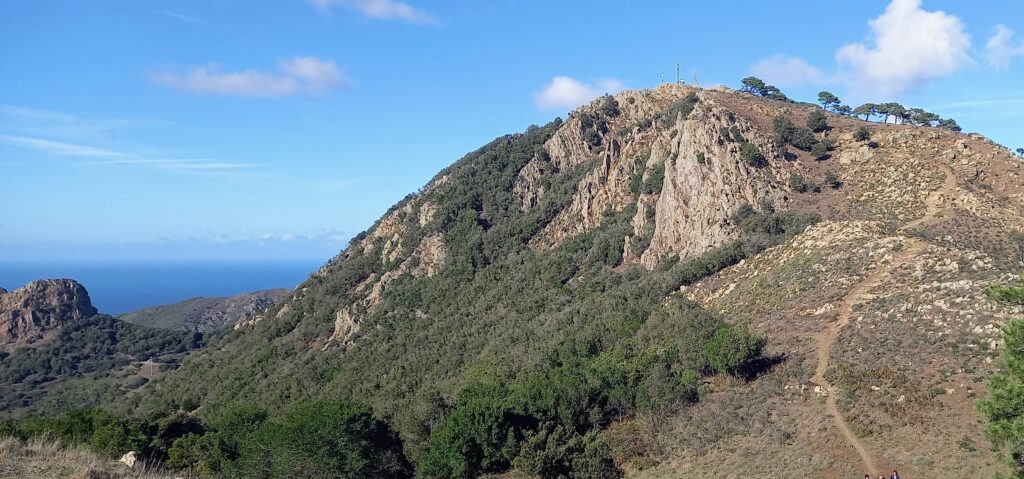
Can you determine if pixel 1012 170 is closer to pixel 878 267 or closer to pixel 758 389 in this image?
pixel 878 267

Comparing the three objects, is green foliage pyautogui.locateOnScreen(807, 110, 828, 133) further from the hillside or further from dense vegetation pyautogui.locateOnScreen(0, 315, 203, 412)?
dense vegetation pyautogui.locateOnScreen(0, 315, 203, 412)

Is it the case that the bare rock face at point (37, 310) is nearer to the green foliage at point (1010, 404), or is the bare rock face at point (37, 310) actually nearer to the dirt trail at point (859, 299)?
the dirt trail at point (859, 299)

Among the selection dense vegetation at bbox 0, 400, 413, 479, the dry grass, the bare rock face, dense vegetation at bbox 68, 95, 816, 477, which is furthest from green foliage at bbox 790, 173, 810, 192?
the bare rock face

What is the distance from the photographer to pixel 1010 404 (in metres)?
15.3

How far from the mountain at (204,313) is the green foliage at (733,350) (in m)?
117

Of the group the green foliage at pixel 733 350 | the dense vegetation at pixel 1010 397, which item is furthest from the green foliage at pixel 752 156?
the dense vegetation at pixel 1010 397

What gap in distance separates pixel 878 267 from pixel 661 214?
65.5ft

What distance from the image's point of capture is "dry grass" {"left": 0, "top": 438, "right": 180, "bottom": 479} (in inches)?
484

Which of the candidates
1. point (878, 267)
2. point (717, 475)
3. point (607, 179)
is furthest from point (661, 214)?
point (717, 475)

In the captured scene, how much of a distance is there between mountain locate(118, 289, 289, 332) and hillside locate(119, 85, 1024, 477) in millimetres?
60509

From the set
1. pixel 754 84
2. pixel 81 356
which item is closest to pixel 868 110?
pixel 754 84

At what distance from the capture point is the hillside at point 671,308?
25.0 meters

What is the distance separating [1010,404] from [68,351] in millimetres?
114286

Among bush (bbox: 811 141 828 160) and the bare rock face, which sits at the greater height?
bush (bbox: 811 141 828 160)
